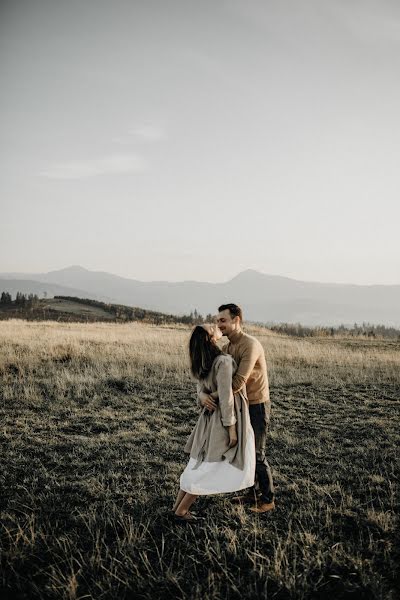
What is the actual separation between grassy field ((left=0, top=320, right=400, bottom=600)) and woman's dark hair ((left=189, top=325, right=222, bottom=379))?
1.50m

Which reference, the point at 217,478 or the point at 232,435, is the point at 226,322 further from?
the point at 217,478

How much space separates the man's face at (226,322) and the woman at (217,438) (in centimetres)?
21

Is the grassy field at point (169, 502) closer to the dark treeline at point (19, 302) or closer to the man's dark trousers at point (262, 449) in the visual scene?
the man's dark trousers at point (262, 449)

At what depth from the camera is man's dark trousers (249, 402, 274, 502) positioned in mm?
4109

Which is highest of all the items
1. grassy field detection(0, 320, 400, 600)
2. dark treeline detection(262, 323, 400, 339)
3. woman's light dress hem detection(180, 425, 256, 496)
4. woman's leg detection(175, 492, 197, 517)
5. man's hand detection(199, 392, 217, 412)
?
man's hand detection(199, 392, 217, 412)

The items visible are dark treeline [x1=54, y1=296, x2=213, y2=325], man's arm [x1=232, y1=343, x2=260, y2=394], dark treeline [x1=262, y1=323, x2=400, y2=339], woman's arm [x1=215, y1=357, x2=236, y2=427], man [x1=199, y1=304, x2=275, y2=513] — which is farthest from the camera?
dark treeline [x1=54, y1=296, x2=213, y2=325]

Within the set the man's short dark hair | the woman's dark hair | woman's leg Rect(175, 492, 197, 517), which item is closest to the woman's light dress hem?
woman's leg Rect(175, 492, 197, 517)

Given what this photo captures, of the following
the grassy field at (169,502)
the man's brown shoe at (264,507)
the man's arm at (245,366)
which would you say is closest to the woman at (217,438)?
the man's arm at (245,366)

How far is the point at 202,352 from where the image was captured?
3666mm

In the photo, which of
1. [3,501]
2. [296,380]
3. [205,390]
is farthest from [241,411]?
[296,380]

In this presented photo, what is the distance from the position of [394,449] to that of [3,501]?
5526 millimetres

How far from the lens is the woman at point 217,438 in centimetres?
360

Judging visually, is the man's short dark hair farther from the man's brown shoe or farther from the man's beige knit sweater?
the man's brown shoe

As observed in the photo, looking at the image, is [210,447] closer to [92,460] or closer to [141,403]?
[92,460]
